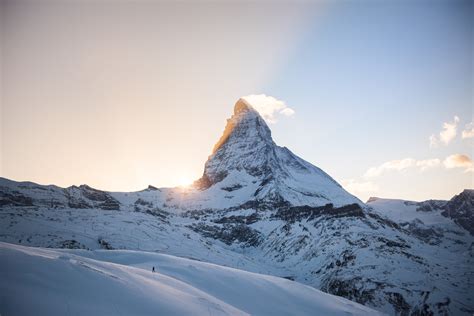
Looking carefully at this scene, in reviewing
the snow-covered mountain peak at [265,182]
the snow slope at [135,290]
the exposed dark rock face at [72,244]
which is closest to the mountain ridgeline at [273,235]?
the exposed dark rock face at [72,244]

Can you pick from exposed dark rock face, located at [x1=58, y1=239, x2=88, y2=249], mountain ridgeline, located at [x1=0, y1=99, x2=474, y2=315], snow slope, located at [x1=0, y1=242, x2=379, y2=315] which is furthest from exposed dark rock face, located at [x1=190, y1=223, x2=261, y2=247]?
snow slope, located at [x1=0, y1=242, x2=379, y2=315]

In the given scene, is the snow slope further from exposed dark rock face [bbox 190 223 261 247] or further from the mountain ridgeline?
exposed dark rock face [bbox 190 223 261 247]

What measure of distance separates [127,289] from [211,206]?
14281 centimetres

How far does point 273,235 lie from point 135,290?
106880 millimetres

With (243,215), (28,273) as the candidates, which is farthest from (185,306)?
(243,215)

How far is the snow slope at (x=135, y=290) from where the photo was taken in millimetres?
8930

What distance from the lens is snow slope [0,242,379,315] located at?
8930 millimetres

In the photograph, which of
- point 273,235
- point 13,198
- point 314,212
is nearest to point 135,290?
point 13,198

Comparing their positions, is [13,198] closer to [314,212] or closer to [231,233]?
[231,233]

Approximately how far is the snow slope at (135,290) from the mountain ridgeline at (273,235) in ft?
Result: 153

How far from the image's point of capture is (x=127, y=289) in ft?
37.4

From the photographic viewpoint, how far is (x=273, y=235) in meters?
115

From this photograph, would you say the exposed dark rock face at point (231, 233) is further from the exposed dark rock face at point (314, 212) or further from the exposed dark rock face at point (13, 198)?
the exposed dark rock face at point (13, 198)

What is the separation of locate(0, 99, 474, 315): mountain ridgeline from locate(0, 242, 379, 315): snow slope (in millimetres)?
46596
